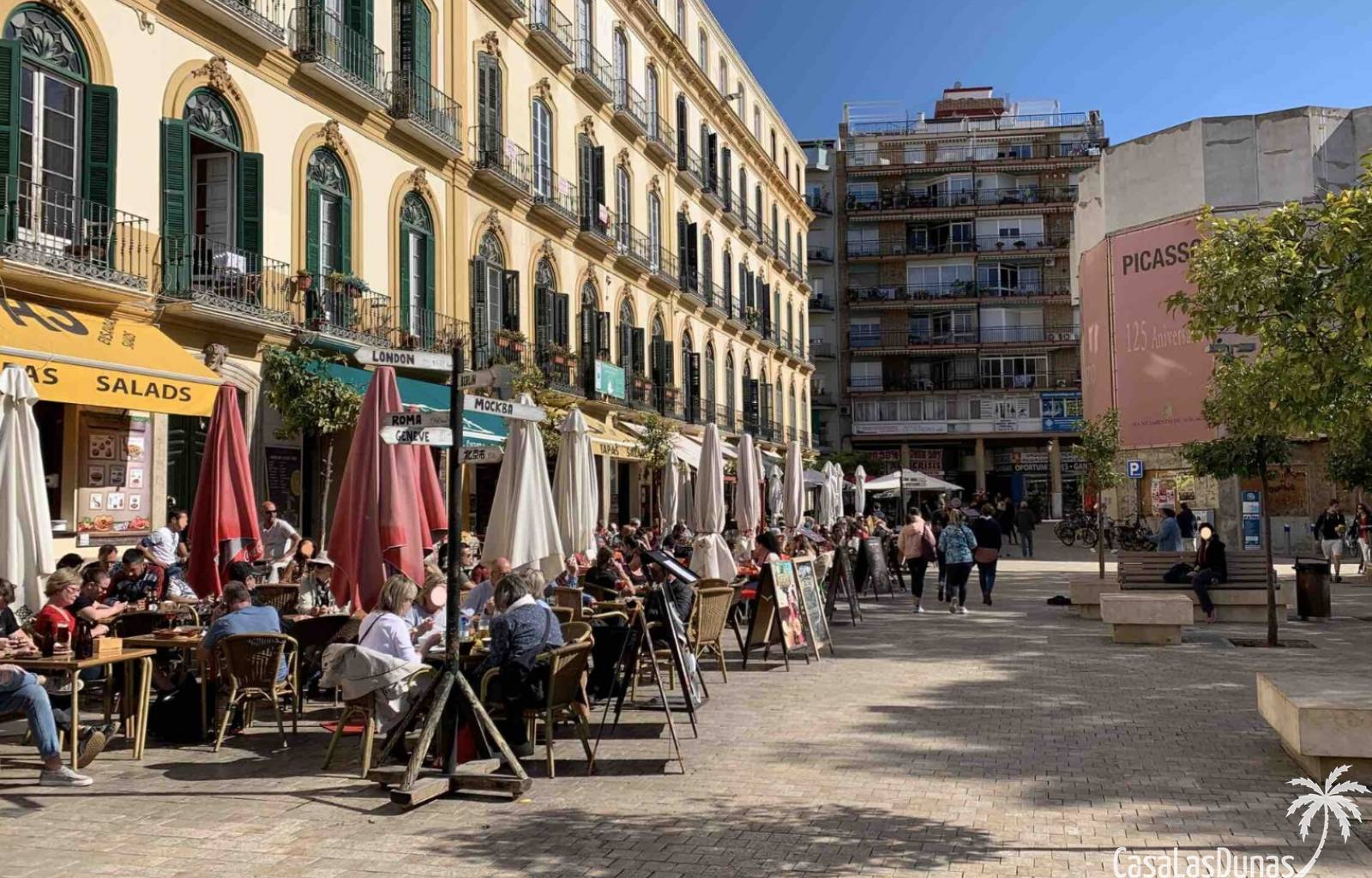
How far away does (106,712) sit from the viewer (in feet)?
26.8

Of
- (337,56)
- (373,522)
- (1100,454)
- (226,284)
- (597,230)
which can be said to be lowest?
(373,522)

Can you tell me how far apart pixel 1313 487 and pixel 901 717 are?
2866 cm

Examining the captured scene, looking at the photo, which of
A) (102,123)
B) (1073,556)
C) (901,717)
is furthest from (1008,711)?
(1073,556)

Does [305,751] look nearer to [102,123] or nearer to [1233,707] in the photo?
[1233,707]

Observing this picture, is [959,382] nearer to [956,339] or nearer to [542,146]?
[956,339]

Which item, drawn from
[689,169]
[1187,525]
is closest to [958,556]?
[1187,525]

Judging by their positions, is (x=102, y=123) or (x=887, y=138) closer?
(x=102, y=123)

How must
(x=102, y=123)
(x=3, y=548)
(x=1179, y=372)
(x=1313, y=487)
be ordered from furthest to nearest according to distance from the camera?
(x=1179, y=372)
(x=1313, y=487)
(x=102, y=123)
(x=3, y=548)

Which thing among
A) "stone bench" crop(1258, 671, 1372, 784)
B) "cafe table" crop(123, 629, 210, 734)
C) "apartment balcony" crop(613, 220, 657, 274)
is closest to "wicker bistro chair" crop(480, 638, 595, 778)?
"cafe table" crop(123, 629, 210, 734)

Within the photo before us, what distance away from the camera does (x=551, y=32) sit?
2553 centimetres

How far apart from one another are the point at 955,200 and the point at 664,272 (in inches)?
1393

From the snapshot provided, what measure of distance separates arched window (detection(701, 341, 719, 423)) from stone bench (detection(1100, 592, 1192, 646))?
24.9 meters

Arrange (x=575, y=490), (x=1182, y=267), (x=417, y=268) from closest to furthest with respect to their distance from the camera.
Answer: (x=575, y=490) → (x=417, y=268) → (x=1182, y=267)

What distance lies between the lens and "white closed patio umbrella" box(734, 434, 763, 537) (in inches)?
768
